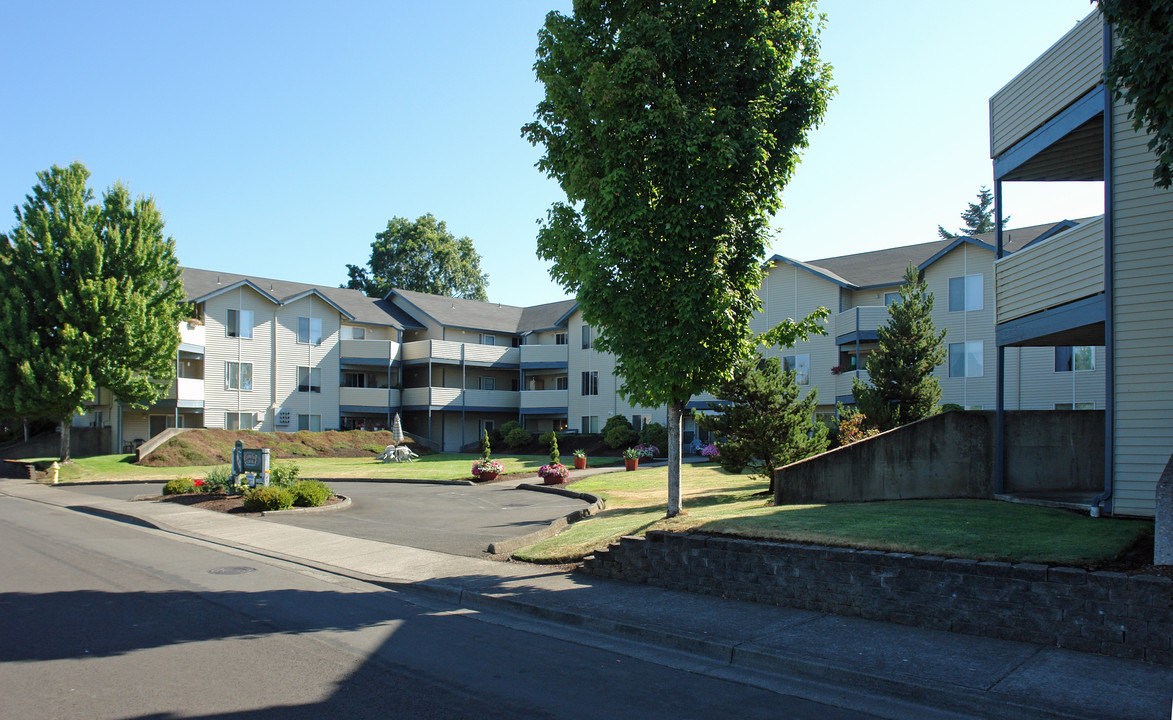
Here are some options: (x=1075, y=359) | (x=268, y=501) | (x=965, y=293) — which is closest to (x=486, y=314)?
(x=965, y=293)

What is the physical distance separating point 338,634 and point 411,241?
227ft

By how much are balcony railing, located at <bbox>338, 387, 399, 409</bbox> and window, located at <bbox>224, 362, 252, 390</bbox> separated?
5709mm

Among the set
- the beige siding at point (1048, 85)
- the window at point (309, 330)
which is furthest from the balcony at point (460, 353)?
the beige siding at point (1048, 85)

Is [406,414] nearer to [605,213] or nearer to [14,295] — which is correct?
[14,295]

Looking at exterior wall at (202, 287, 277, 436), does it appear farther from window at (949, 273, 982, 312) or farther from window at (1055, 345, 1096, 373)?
window at (1055, 345, 1096, 373)

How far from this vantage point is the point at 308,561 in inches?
528

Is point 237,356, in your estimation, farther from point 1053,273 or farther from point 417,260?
point 1053,273

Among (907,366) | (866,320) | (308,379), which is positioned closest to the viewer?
(907,366)

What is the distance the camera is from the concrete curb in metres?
13.5

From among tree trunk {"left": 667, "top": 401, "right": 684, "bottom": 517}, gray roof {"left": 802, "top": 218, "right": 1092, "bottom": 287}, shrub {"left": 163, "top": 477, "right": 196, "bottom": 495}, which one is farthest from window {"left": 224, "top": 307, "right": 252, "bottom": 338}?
tree trunk {"left": 667, "top": 401, "right": 684, "bottom": 517}

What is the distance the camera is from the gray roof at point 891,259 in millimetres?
34125


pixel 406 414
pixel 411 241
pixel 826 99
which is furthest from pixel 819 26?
pixel 411 241

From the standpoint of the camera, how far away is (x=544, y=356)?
2013 inches

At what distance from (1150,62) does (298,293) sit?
46288mm
